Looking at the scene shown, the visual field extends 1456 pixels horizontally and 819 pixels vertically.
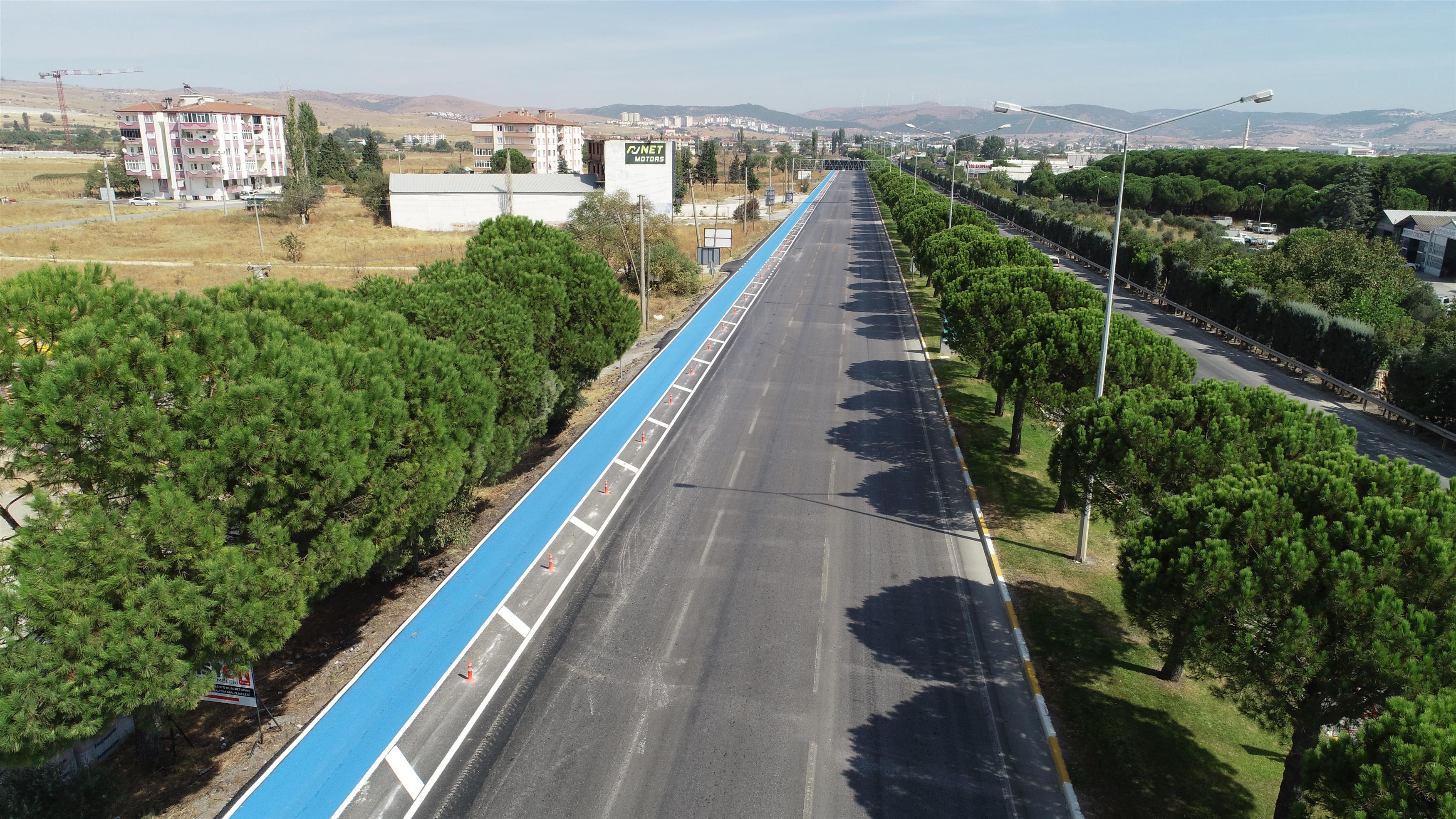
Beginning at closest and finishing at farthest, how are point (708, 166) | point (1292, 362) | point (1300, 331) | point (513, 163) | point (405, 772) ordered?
point (405, 772) < point (1300, 331) < point (1292, 362) < point (513, 163) < point (708, 166)

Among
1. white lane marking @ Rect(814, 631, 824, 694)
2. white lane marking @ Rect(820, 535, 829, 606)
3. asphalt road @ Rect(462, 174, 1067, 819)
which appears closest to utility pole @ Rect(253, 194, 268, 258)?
asphalt road @ Rect(462, 174, 1067, 819)

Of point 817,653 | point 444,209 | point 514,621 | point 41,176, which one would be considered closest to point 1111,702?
Result: point 817,653

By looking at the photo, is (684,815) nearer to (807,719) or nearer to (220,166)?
(807,719)

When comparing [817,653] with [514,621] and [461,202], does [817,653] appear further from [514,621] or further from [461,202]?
[461,202]

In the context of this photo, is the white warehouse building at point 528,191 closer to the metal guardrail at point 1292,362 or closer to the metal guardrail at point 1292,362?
the metal guardrail at point 1292,362

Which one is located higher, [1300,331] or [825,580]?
[1300,331]
